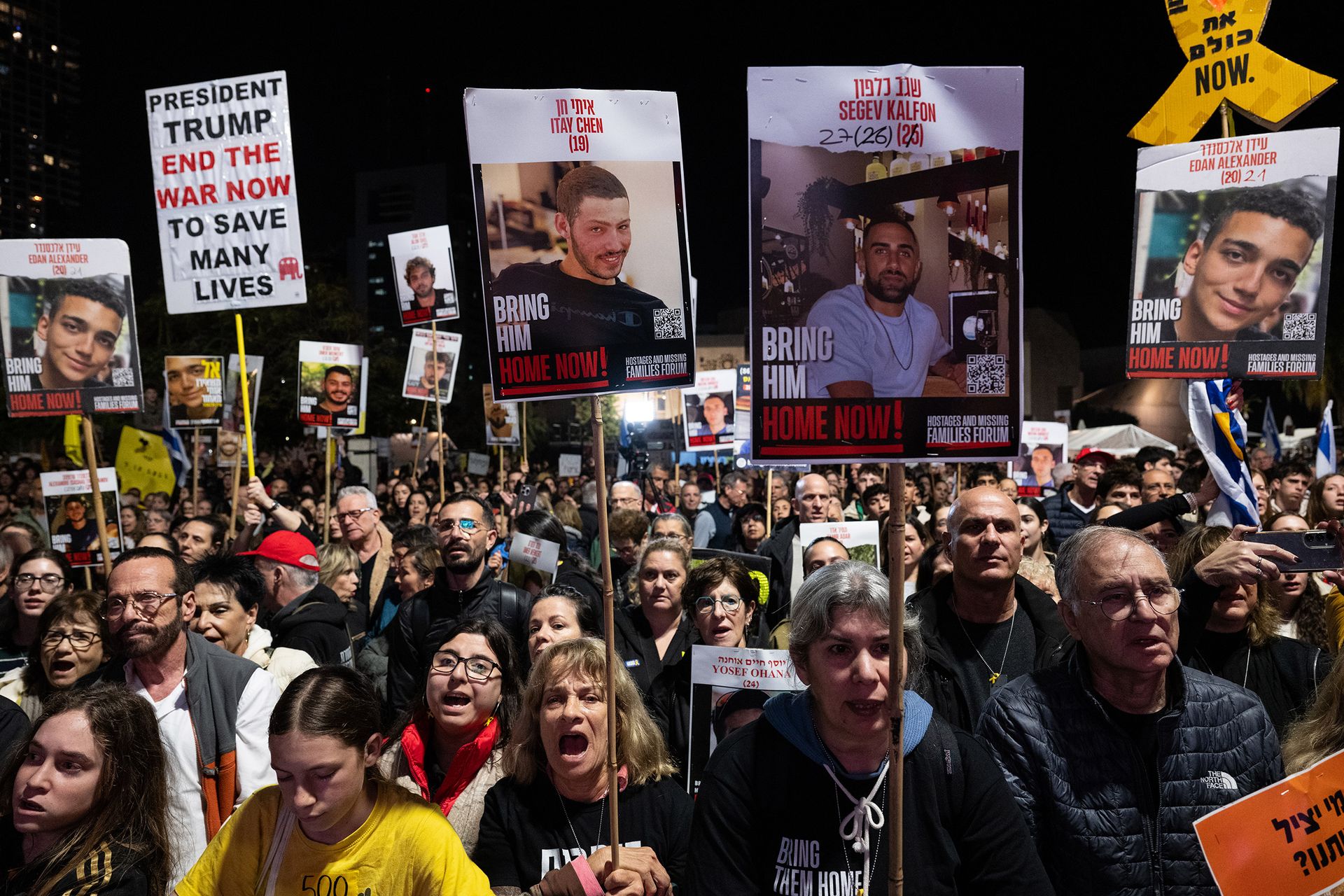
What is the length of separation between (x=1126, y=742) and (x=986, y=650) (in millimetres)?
1463

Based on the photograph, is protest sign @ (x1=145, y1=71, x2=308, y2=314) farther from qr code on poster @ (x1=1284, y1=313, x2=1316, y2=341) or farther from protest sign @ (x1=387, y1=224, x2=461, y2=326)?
qr code on poster @ (x1=1284, y1=313, x2=1316, y2=341)

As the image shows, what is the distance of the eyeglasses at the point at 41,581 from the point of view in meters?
5.59

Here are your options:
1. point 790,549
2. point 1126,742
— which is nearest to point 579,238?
point 1126,742

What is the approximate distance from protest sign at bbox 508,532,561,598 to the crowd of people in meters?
1.72

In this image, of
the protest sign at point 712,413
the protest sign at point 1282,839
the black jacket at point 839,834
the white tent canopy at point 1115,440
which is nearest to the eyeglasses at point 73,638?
the black jacket at point 839,834

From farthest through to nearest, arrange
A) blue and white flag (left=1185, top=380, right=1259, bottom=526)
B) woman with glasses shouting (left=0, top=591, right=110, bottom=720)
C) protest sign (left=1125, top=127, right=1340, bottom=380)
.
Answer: blue and white flag (left=1185, top=380, right=1259, bottom=526) < protest sign (left=1125, top=127, right=1340, bottom=380) < woman with glasses shouting (left=0, top=591, right=110, bottom=720)

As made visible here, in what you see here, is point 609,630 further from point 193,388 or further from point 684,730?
point 193,388

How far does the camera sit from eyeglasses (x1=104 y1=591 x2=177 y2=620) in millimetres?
3965

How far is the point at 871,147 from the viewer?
8.92 feet

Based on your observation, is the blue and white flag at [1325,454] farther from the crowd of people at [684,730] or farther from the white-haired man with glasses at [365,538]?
the white-haired man with glasses at [365,538]

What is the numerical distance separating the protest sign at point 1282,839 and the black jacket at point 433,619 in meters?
3.67

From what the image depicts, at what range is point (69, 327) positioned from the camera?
7.09 metres

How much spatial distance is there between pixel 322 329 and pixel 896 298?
1432 inches

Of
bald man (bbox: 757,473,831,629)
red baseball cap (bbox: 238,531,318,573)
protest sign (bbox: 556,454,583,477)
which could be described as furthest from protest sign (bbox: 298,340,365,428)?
protest sign (bbox: 556,454,583,477)
